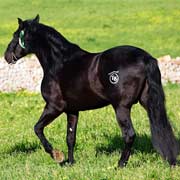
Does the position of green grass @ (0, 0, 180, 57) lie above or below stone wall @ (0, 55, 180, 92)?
below

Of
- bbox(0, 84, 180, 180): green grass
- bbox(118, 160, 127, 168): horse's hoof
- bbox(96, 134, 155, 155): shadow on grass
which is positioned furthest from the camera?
bbox(96, 134, 155, 155): shadow on grass

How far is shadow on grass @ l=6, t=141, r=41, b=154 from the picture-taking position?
11.3 meters

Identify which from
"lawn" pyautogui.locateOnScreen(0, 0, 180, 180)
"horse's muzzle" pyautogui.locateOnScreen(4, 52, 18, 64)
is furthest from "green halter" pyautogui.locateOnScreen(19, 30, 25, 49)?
"lawn" pyautogui.locateOnScreen(0, 0, 180, 180)

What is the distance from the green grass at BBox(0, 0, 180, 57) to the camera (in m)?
34.2

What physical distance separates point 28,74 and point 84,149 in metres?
10.5

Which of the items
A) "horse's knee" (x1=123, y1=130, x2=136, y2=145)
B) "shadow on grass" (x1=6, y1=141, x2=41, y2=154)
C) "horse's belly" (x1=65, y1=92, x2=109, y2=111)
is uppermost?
"horse's belly" (x1=65, y1=92, x2=109, y2=111)

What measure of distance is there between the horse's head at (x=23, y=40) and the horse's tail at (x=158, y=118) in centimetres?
229

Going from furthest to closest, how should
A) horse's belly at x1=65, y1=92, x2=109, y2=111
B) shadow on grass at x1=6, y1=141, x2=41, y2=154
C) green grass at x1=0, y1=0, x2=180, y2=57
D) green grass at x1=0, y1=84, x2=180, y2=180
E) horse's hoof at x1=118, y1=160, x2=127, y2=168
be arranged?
green grass at x1=0, y1=0, x2=180, y2=57, shadow on grass at x1=6, y1=141, x2=41, y2=154, horse's belly at x1=65, y1=92, x2=109, y2=111, horse's hoof at x1=118, y1=160, x2=127, y2=168, green grass at x1=0, y1=84, x2=180, y2=180

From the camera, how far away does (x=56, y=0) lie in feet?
154

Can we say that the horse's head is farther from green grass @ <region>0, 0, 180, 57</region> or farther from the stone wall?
green grass @ <region>0, 0, 180, 57</region>

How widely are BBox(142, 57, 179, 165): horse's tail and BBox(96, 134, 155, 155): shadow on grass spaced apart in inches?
55.0

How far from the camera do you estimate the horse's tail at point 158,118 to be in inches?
352

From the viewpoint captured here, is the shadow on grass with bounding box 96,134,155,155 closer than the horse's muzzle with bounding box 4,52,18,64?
No

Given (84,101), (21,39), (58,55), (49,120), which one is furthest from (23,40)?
(84,101)
